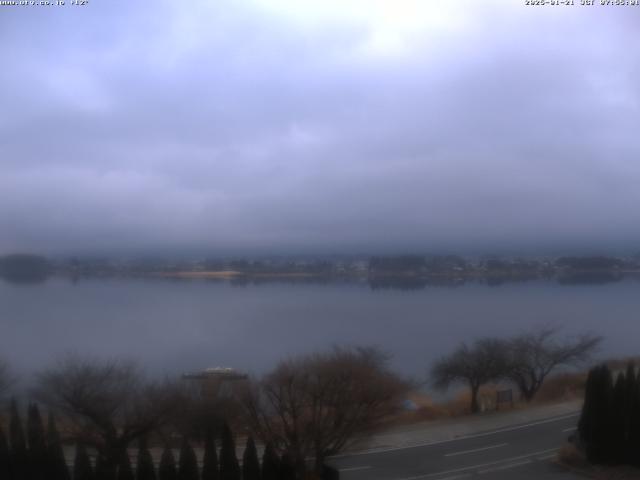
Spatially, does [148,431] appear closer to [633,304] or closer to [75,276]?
[75,276]

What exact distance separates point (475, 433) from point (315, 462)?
4.26 m

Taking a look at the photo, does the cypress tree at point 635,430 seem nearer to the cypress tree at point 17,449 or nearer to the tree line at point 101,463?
the tree line at point 101,463

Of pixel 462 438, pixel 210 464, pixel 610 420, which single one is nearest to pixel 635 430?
pixel 610 420

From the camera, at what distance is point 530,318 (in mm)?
26641

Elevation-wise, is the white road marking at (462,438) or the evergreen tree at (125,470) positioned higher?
the evergreen tree at (125,470)

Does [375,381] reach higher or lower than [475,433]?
higher

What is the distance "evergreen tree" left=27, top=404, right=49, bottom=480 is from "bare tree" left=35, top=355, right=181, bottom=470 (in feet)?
1.83

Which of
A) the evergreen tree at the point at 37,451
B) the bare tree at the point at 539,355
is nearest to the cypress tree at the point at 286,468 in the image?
the evergreen tree at the point at 37,451

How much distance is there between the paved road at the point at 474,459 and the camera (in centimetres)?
814

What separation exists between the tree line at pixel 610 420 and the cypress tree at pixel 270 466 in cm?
457

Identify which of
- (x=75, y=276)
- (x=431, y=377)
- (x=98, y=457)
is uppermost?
(x=75, y=276)

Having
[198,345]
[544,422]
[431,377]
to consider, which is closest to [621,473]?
[544,422]

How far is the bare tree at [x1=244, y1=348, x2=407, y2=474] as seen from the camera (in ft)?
25.6

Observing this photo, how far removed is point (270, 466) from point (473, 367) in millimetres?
8647
